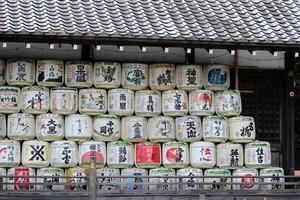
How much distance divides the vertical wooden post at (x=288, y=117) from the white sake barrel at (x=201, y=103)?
1.90m

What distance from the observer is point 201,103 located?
13.9 m

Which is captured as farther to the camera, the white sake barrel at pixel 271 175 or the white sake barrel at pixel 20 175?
the white sake barrel at pixel 271 175

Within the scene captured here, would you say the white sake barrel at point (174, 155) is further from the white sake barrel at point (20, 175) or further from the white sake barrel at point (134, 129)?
the white sake barrel at point (20, 175)

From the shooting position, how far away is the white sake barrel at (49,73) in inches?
533

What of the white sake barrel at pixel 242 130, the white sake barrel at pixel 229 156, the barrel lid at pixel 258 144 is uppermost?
the white sake barrel at pixel 242 130

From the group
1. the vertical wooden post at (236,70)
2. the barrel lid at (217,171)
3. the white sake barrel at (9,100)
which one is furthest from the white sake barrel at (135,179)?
the vertical wooden post at (236,70)

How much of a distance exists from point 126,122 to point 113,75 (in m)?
1.02

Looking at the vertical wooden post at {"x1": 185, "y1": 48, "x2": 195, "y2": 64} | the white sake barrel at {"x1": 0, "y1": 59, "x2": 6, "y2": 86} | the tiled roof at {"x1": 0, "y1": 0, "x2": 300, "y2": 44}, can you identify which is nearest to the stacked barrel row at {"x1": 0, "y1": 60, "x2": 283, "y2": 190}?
the white sake barrel at {"x1": 0, "y1": 59, "x2": 6, "y2": 86}

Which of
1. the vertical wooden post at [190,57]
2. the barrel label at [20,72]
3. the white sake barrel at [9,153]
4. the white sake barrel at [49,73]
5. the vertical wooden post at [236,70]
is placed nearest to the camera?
the white sake barrel at [9,153]

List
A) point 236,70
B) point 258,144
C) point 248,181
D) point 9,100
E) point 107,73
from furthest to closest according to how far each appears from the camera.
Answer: point 236,70, point 258,144, point 107,73, point 248,181, point 9,100

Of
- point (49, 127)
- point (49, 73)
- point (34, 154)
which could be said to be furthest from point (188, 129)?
point (34, 154)

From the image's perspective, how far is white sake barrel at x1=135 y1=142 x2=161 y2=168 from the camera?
13.5 m

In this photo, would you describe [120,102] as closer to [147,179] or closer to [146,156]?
[146,156]

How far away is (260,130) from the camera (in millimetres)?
14703
